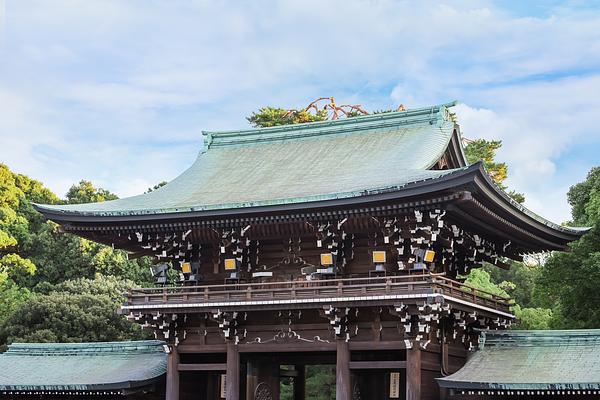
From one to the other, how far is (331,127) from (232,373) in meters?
10.0

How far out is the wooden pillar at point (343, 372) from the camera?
2344 cm

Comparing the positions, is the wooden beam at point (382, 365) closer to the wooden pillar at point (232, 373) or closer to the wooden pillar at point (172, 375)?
the wooden pillar at point (232, 373)

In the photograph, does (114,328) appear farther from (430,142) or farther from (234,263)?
(430,142)

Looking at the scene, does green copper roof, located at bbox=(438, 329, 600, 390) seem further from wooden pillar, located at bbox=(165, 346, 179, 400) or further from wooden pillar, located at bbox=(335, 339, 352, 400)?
wooden pillar, located at bbox=(165, 346, 179, 400)

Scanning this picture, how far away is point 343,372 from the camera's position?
23594 millimetres

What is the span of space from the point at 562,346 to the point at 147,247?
502 inches

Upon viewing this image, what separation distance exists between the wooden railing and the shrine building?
0.05 meters

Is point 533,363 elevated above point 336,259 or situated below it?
below

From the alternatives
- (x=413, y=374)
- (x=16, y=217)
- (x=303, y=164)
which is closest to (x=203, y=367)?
(x=413, y=374)

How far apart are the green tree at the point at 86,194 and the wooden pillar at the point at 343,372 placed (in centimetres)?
4081

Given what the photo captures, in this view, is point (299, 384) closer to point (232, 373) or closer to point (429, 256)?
point (232, 373)

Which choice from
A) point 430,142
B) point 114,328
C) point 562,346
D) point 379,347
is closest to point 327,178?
point 430,142

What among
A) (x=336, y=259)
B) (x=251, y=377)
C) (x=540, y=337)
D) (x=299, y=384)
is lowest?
(x=299, y=384)

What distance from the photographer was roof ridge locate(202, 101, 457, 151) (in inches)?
1141
